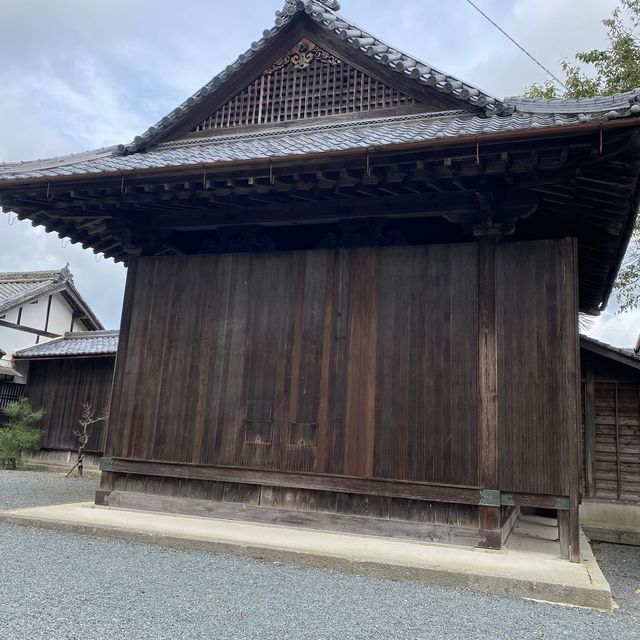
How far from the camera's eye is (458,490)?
18.2 feet

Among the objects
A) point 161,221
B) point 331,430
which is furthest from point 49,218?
point 331,430

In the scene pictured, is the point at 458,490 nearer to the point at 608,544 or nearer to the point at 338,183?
the point at 338,183

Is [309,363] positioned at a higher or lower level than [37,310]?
lower

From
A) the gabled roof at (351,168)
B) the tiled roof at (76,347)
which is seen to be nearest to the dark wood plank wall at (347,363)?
the gabled roof at (351,168)

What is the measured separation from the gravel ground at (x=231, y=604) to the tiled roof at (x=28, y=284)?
47.0 ft

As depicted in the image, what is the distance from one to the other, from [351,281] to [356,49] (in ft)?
9.70

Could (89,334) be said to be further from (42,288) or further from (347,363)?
(347,363)

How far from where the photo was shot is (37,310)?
18.8 metres

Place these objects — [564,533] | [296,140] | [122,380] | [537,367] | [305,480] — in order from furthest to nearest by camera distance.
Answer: [122,380] → [296,140] → [305,480] → [537,367] → [564,533]

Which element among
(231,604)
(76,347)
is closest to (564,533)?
(231,604)

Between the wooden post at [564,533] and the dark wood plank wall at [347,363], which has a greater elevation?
the dark wood plank wall at [347,363]

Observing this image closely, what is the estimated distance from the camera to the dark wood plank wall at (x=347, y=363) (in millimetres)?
5617

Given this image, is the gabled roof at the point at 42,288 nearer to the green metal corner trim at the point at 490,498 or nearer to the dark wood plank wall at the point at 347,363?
the dark wood plank wall at the point at 347,363

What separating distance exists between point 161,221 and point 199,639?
5.30 m
